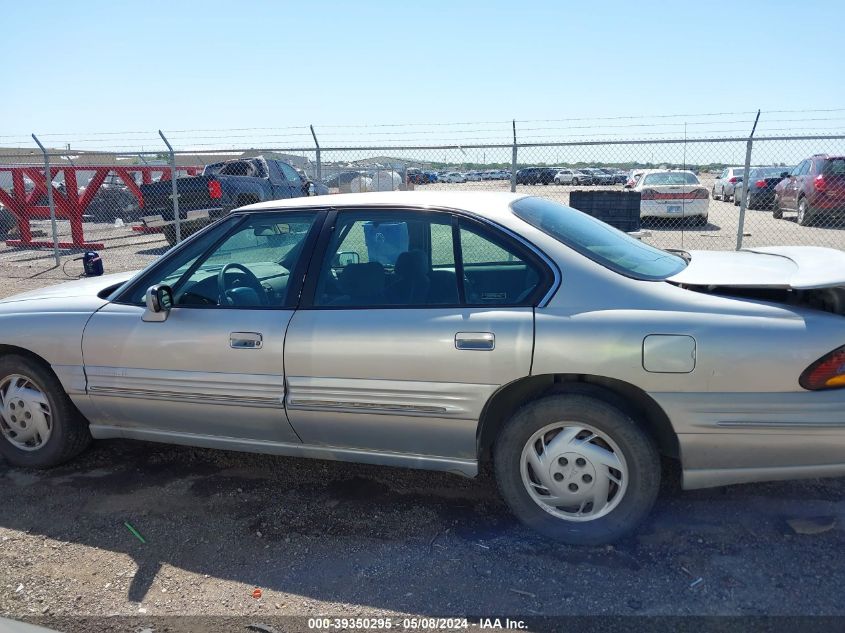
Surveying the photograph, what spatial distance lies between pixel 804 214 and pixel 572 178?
15.8 feet

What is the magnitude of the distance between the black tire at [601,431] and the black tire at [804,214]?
13.5m

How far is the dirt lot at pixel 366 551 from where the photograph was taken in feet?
9.24

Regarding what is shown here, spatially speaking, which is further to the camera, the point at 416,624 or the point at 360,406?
the point at 360,406

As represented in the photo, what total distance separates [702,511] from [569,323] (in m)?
1.27

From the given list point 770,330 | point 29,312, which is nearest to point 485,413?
point 770,330

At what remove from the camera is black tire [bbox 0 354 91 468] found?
3.97 meters

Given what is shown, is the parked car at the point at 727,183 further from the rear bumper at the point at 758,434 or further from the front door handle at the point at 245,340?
Result: the front door handle at the point at 245,340

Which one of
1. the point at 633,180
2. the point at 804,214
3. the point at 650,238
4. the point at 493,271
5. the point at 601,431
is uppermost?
the point at 633,180

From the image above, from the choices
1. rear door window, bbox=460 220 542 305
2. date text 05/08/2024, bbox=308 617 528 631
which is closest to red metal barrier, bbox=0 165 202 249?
rear door window, bbox=460 220 542 305

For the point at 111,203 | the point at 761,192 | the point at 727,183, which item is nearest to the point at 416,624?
the point at 761,192

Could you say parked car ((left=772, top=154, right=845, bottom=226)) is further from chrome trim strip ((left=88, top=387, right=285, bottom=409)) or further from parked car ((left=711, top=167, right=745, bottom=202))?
chrome trim strip ((left=88, top=387, right=285, bottom=409))

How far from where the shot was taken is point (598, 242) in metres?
3.46

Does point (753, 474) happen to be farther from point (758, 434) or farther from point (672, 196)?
point (672, 196)

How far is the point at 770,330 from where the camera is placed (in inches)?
111
